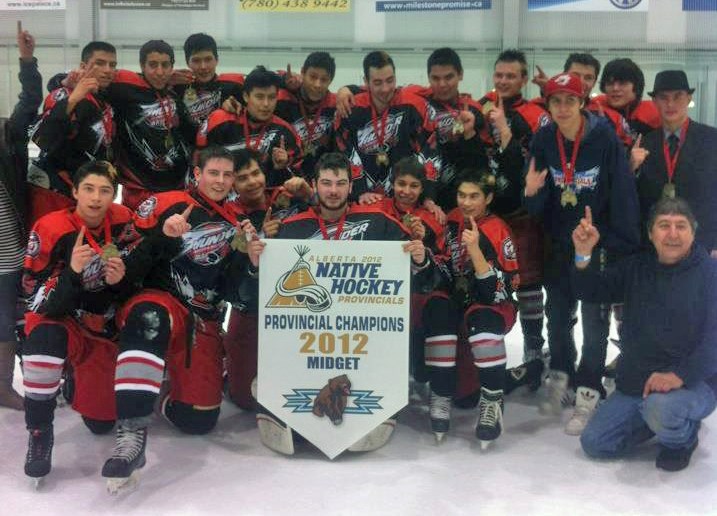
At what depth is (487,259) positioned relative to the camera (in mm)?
3104

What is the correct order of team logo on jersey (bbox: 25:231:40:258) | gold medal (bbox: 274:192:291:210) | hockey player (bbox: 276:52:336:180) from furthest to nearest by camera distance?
hockey player (bbox: 276:52:336:180) < gold medal (bbox: 274:192:291:210) < team logo on jersey (bbox: 25:231:40:258)

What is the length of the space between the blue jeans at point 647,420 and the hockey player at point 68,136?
2.45 metres

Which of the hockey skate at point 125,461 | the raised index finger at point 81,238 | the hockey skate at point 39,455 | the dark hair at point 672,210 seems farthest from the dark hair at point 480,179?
the hockey skate at point 39,455

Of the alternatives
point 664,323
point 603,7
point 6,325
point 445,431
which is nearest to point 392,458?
point 445,431

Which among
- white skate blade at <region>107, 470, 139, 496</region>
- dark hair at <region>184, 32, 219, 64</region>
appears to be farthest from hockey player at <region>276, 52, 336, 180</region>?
white skate blade at <region>107, 470, 139, 496</region>

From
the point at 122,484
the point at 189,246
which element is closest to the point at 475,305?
the point at 189,246

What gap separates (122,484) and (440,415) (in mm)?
1240

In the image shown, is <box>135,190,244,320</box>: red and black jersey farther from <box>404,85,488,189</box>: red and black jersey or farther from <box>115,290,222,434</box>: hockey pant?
<box>404,85,488,189</box>: red and black jersey

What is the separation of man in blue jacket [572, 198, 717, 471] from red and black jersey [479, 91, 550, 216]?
775 mm

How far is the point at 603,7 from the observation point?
8820mm

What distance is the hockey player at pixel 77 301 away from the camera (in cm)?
263

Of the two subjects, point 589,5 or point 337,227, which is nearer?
point 337,227

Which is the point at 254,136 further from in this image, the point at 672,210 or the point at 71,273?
the point at 672,210

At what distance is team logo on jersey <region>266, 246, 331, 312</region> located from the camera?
9.39 ft
